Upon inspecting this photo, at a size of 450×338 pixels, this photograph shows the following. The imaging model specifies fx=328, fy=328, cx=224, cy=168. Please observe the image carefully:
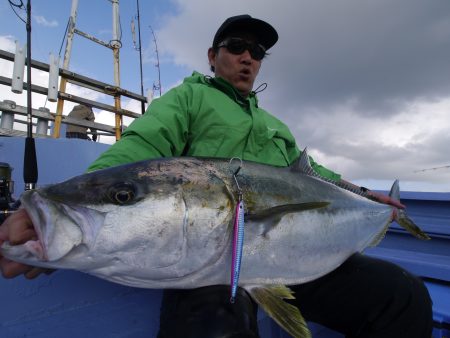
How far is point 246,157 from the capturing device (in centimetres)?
212

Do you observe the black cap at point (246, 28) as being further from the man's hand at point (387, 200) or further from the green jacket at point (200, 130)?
the man's hand at point (387, 200)

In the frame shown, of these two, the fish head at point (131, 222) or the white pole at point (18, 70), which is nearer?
the fish head at point (131, 222)

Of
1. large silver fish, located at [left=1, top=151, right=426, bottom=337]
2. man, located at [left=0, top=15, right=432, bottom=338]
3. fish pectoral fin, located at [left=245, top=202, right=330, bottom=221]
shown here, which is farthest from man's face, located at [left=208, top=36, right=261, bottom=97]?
fish pectoral fin, located at [left=245, top=202, right=330, bottom=221]

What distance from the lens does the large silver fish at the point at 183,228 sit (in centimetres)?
107

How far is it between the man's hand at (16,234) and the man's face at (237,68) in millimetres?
1826

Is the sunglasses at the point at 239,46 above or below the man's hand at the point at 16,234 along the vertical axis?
above

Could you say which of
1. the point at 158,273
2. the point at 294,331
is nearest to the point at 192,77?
the point at 158,273

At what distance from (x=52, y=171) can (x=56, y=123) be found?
405 centimetres

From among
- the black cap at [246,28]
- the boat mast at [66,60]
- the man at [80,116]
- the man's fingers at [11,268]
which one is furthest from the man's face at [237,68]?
the man at [80,116]

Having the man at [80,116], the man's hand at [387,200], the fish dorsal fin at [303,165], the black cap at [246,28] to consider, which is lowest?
the man's hand at [387,200]

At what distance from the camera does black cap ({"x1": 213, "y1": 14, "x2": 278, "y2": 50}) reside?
8.31ft

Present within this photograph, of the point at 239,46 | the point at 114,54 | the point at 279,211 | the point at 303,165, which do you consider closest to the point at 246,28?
the point at 239,46

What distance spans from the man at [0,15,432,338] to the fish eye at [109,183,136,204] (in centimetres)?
28

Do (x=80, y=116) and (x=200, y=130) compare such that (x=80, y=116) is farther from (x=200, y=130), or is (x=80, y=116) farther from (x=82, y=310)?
(x=82, y=310)
